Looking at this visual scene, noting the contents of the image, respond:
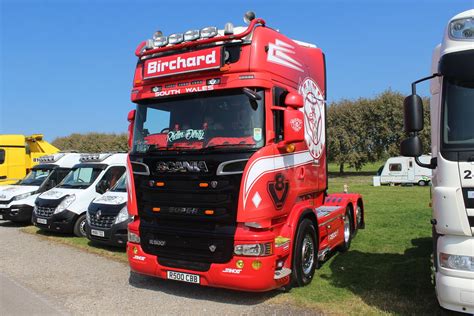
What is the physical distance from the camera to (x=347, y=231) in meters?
9.12

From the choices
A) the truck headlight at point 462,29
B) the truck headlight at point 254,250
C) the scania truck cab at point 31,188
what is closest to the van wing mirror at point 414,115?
the truck headlight at point 462,29

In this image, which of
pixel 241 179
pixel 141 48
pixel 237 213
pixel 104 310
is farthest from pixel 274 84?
pixel 104 310

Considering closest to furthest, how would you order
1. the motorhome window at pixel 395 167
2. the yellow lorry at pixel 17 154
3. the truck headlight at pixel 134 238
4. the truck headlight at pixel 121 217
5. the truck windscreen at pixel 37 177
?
the truck headlight at pixel 134 238
the truck headlight at pixel 121 217
the truck windscreen at pixel 37 177
the yellow lorry at pixel 17 154
the motorhome window at pixel 395 167

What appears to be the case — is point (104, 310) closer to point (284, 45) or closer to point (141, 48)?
point (141, 48)

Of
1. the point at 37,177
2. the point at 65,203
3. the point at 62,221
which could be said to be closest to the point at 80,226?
the point at 62,221

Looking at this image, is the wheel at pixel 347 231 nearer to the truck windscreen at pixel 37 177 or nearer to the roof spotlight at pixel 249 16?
the roof spotlight at pixel 249 16

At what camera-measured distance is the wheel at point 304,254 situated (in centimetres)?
599

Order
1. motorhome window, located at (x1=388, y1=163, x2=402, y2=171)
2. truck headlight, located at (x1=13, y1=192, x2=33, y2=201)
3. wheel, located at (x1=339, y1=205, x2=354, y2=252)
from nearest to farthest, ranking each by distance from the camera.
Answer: wheel, located at (x1=339, y1=205, x2=354, y2=252) → truck headlight, located at (x1=13, y1=192, x2=33, y2=201) → motorhome window, located at (x1=388, y1=163, x2=402, y2=171)

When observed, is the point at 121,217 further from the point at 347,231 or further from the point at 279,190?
the point at 347,231

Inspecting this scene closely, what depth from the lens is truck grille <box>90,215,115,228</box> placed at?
30.6 feet

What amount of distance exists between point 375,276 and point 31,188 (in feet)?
38.7

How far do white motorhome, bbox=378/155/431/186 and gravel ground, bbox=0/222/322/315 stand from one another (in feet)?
94.6

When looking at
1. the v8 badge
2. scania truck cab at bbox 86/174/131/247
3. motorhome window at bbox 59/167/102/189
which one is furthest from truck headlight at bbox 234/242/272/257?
motorhome window at bbox 59/167/102/189

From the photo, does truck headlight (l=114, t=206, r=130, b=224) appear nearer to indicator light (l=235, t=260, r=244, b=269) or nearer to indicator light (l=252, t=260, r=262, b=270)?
indicator light (l=235, t=260, r=244, b=269)
